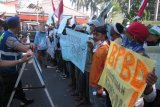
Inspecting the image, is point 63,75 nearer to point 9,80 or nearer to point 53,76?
point 53,76

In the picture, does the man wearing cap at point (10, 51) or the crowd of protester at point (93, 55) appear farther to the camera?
the man wearing cap at point (10, 51)

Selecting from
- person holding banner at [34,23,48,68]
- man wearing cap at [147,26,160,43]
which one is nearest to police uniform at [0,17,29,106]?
man wearing cap at [147,26,160,43]

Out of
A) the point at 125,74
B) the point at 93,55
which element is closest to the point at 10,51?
the point at 93,55

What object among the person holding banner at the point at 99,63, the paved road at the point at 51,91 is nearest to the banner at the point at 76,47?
the paved road at the point at 51,91

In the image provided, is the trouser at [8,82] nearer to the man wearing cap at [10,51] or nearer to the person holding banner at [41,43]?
the man wearing cap at [10,51]

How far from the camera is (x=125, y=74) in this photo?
3227mm

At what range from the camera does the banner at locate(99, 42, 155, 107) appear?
113 inches

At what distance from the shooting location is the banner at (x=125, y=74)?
9.41 ft

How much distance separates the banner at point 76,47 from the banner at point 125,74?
2375mm

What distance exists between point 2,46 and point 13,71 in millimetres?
512

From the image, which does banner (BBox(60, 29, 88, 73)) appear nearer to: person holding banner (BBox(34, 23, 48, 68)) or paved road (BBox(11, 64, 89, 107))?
paved road (BBox(11, 64, 89, 107))

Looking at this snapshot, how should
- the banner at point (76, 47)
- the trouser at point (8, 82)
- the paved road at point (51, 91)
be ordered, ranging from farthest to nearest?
the paved road at point (51, 91) < the banner at point (76, 47) < the trouser at point (8, 82)

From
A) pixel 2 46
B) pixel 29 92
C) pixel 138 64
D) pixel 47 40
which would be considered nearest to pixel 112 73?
pixel 138 64

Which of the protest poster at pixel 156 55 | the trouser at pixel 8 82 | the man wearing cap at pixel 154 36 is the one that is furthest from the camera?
the trouser at pixel 8 82
